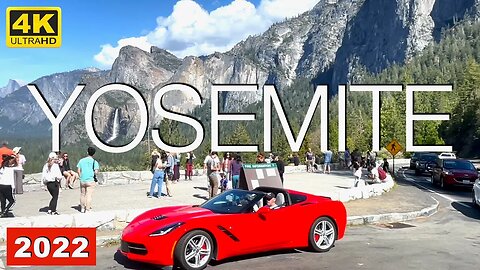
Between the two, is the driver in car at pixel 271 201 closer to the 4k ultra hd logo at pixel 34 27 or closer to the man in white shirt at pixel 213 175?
the 4k ultra hd logo at pixel 34 27

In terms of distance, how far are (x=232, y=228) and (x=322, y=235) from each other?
2.10 m

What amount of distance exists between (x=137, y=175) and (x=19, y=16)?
604 inches

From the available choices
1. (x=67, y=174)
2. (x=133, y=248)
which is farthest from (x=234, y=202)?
(x=67, y=174)

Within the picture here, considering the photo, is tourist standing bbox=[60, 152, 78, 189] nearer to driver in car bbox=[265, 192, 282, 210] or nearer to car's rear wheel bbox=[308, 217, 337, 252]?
driver in car bbox=[265, 192, 282, 210]

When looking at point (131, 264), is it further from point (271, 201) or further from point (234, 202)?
point (271, 201)

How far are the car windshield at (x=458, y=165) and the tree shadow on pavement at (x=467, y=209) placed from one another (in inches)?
258

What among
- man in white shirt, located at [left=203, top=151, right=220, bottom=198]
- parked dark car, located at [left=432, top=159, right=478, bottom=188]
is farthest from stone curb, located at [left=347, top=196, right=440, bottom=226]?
parked dark car, located at [left=432, top=159, right=478, bottom=188]

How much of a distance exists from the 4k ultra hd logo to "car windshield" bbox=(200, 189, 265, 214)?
4.29 m

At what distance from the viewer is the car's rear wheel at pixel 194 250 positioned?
25.6ft

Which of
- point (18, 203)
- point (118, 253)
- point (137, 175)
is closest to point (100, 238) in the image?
point (118, 253)

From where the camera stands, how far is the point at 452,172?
2406 centimetres

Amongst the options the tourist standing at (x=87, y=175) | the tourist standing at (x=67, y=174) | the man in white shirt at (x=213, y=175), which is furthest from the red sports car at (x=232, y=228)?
the tourist standing at (x=67, y=174)

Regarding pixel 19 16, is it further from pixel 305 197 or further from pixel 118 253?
pixel 305 197

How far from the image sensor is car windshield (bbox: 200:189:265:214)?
893 cm
